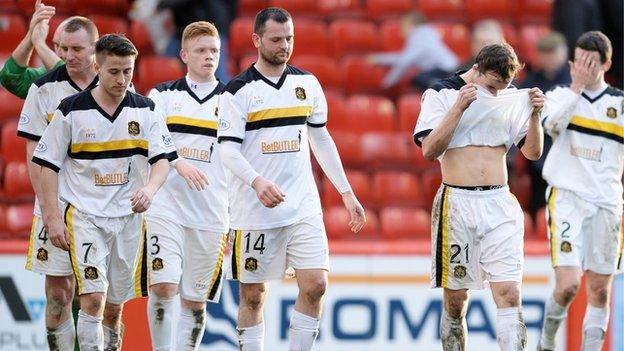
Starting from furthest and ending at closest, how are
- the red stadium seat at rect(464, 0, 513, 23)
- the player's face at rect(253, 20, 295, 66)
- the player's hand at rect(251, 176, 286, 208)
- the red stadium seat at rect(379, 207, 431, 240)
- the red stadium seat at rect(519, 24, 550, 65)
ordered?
1. the red stadium seat at rect(464, 0, 513, 23)
2. the red stadium seat at rect(519, 24, 550, 65)
3. the red stadium seat at rect(379, 207, 431, 240)
4. the player's face at rect(253, 20, 295, 66)
5. the player's hand at rect(251, 176, 286, 208)

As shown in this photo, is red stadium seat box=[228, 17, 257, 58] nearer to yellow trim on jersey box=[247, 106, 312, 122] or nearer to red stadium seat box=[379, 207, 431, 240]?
red stadium seat box=[379, 207, 431, 240]

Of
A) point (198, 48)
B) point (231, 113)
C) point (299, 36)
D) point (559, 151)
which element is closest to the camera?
point (231, 113)

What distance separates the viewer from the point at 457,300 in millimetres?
8438

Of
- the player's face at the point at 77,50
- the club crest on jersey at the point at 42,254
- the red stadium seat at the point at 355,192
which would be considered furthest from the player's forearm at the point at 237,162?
the red stadium seat at the point at 355,192

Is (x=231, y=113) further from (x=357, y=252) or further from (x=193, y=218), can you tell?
(x=357, y=252)

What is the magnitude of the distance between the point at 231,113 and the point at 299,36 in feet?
21.0

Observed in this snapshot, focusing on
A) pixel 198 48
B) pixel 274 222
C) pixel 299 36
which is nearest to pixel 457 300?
pixel 274 222

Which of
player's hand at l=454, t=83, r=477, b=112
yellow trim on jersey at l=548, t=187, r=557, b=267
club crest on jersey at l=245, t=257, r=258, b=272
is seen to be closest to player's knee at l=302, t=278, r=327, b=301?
club crest on jersey at l=245, t=257, r=258, b=272

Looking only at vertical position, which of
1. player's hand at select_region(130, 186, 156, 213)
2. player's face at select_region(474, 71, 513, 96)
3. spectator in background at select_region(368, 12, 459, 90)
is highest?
spectator in background at select_region(368, 12, 459, 90)

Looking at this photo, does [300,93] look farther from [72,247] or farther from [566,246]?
[566,246]

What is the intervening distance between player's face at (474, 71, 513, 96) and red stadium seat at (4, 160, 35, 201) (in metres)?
5.47

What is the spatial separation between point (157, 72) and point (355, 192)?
8.42 ft

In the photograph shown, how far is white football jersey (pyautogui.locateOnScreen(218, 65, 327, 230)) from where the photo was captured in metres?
8.23

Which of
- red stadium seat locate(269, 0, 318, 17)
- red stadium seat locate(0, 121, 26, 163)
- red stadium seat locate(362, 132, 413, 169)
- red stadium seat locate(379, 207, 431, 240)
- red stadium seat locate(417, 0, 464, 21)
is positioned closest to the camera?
red stadium seat locate(379, 207, 431, 240)
